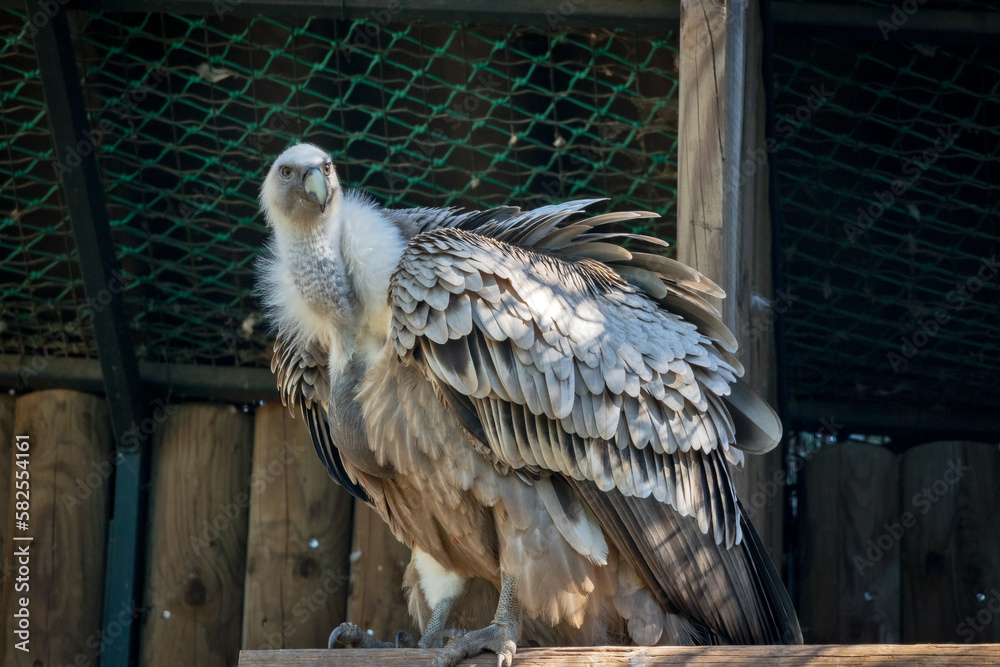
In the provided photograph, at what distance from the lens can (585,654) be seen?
10.6 feet

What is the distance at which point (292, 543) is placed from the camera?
207 inches

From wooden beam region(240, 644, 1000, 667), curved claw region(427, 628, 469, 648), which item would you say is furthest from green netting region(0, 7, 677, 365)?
wooden beam region(240, 644, 1000, 667)

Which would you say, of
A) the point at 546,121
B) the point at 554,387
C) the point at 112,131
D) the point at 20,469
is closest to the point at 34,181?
the point at 112,131

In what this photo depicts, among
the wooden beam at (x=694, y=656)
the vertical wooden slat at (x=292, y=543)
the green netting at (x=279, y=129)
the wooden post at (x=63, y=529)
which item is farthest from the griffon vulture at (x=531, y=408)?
the wooden post at (x=63, y=529)

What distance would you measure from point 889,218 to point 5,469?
4.25 meters

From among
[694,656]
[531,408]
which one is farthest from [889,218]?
Answer: [694,656]

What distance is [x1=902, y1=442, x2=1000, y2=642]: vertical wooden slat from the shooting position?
16.5 ft

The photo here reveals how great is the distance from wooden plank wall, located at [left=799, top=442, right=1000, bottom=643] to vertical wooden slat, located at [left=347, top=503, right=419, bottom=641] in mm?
1852

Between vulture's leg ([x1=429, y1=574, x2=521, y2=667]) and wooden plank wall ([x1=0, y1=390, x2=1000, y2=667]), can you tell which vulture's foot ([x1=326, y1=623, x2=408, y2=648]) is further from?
wooden plank wall ([x1=0, y1=390, x2=1000, y2=667])

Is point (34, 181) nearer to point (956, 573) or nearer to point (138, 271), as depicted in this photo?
point (138, 271)

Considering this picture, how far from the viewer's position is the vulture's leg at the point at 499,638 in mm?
3344

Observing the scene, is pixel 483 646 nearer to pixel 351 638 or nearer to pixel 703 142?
pixel 351 638

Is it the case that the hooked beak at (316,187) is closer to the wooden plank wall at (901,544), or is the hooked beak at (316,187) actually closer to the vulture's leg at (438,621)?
the vulture's leg at (438,621)

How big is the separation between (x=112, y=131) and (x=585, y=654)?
320 cm
